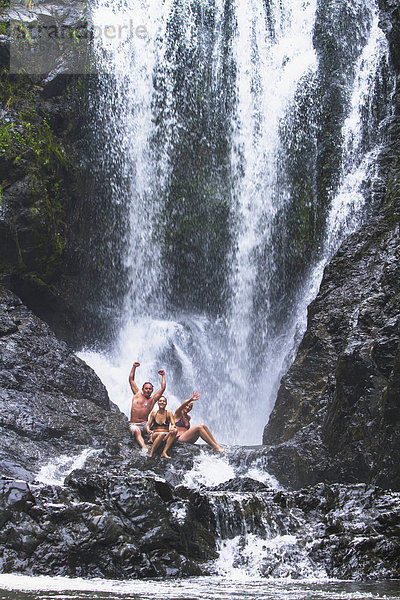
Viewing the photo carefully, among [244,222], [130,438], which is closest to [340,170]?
[244,222]

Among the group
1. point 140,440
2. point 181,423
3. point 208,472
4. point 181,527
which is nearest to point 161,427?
point 140,440


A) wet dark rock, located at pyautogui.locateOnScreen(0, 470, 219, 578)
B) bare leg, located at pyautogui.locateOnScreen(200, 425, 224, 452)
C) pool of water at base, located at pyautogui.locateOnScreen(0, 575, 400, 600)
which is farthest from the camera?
bare leg, located at pyautogui.locateOnScreen(200, 425, 224, 452)

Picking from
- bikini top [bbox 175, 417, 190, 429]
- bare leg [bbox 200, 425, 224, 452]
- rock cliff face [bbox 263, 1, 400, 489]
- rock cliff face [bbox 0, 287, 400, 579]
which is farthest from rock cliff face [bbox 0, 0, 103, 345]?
rock cliff face [bbox 0, 287, 400, 579]

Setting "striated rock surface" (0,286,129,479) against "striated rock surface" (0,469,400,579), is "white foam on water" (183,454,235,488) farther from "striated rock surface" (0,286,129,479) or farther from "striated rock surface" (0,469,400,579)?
"striated rock surface" (0,469,400,579)

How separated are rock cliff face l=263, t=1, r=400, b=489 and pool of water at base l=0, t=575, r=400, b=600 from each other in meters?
2.74

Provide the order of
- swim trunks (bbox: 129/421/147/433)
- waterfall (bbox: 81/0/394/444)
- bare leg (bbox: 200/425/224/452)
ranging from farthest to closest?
1. waterfall (bbox: 81/0/394/444)
2. swim trunks (bbox: 129/421/147/433)
3. bare leg (bbox: 200/425/224/452)

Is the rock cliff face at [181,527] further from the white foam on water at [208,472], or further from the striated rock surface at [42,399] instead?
the striated rock surface at [42,399]

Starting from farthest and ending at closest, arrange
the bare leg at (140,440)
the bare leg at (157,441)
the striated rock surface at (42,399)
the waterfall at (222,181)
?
1. the waterfall at (222,181)
2. the bare leg at (140,440)
3. the bare leg at (157,441)
4. the striated rock surface at (42,399)

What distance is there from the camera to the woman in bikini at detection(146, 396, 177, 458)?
10.0m

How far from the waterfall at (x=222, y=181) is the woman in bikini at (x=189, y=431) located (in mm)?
3300

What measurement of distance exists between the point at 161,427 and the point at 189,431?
524 millimetres

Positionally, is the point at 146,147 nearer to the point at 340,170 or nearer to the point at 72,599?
the point at 340,170

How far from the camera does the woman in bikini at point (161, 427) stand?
10023 mm

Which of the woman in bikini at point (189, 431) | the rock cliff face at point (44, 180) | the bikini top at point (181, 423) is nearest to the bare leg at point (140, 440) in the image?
the woman in bikini at point (189, 431)
